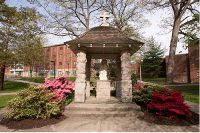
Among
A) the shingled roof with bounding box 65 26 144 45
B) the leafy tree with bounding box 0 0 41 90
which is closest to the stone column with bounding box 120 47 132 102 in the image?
the shingled roof with bounding box 65 26 144 45

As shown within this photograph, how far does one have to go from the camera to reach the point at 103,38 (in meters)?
6.67

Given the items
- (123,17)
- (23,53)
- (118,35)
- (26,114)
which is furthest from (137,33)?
(26,114)

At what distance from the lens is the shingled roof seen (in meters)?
6.26

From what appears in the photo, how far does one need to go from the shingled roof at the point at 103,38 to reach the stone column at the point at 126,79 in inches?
22.2

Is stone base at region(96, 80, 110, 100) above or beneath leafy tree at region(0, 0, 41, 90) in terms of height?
beneath

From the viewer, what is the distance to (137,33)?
54.1ft

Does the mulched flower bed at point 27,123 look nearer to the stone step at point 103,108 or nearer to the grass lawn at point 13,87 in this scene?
the stone step at point 103,108

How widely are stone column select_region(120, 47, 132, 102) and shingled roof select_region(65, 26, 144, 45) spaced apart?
56cm

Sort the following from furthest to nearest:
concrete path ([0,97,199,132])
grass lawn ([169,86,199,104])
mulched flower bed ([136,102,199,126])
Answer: grass lawn ([169,86,199,104])
mulched flower bed ([136,102,199,126])
concrete path ([0,97,199,132])

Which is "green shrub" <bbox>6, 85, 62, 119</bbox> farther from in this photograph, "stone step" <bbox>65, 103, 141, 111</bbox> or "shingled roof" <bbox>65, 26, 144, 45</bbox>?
"shingled roof" <bbox>65, 26, 144, 45</bbox>

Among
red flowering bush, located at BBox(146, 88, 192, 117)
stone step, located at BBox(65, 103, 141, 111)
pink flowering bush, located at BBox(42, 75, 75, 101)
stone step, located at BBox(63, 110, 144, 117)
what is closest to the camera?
red flowering bush, located at BBox(146, 88, 192, 117)

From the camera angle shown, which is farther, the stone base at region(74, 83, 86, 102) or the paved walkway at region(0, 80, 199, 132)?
the stone base at region(74, 83, 86, 102)

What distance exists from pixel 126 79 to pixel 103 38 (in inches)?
105

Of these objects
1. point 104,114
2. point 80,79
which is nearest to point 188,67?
point 80,79
